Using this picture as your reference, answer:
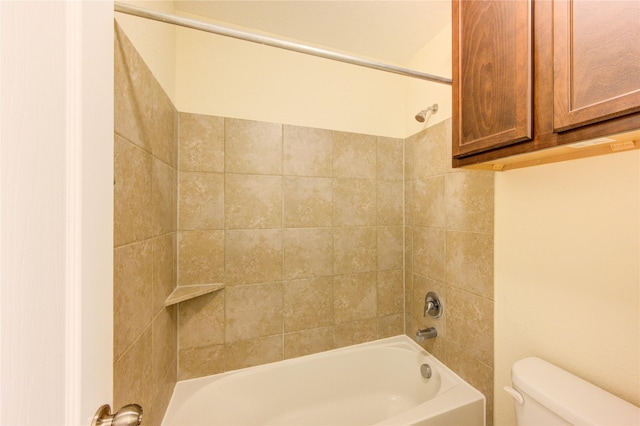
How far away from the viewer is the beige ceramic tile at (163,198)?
39.2 inches

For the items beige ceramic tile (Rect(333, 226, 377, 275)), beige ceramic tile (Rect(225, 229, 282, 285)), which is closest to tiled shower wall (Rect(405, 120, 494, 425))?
beige ceramic tile (Rect(333, 226, 377, 275))

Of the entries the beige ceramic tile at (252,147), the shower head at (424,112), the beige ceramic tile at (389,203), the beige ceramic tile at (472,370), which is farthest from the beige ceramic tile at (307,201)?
the beige ceramic tile at (472,370)

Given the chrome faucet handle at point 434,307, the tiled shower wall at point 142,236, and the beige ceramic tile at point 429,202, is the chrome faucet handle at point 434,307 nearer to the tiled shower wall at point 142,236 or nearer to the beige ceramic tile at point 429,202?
the beige ceramic tile at point 429,202

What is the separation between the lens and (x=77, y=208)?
34cm

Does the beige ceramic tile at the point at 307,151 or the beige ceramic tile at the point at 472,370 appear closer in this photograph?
the beige ceramic tile at the point at 472,370

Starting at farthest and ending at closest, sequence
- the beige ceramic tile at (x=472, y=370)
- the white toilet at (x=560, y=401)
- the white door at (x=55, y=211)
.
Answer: the beige ceramic tile at (x=472, y=370) → the white toilet at (x=560, y=401) → the white door at (x=55, y=211)

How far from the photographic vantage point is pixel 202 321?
1363mm

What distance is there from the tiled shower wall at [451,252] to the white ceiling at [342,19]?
22.7 inches

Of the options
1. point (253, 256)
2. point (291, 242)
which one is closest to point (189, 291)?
point (253, 256)

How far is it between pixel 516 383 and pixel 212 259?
1.40 metres

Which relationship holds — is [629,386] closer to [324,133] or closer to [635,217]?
[635,217]

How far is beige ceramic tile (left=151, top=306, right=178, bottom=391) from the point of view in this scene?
100 cm

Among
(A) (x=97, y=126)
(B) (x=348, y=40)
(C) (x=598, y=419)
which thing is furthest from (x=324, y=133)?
(C) (x=598, y=419)

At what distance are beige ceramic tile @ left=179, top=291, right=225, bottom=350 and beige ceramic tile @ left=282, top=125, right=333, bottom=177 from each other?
2.75 ft
